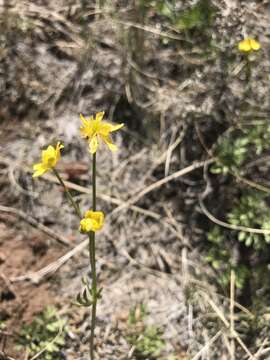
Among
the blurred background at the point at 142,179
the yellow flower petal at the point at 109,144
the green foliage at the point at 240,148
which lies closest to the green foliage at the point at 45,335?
the blurred background at the point at 142,179

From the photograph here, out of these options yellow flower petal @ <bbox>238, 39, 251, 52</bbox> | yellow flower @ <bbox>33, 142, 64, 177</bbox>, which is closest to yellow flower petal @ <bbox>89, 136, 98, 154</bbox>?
yellow flower @ <bbox>33, 142, 64, 177</bbox>

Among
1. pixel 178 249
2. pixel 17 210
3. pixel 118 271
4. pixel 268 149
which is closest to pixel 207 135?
pixel 268 149

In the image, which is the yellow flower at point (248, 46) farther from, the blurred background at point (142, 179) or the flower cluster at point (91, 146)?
the flower cluster at point (91, 146)

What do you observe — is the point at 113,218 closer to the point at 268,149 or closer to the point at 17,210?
the point at 17,210

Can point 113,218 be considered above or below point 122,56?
below

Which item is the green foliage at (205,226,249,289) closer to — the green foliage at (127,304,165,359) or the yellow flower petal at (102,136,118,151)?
the green foliage at (127,304,165,359)

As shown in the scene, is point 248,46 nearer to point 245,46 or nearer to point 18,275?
point 245,46

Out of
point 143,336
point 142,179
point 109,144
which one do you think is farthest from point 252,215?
point 109,144
